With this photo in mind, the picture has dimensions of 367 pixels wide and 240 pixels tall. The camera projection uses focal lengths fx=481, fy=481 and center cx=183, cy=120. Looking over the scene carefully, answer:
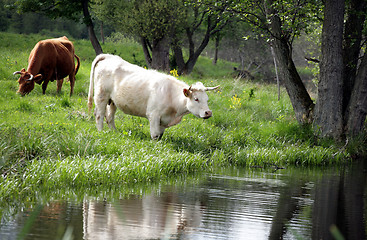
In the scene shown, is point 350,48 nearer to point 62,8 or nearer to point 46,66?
point 46,66

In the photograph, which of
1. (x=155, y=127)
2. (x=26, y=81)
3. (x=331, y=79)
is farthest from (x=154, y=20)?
(x=155, y=127)

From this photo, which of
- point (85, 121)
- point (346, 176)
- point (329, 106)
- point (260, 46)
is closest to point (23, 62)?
point (85, 121)

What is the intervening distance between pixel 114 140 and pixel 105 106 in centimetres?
189

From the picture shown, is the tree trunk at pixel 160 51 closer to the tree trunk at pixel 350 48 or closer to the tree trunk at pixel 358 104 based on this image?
the tree trunk at pixel 350 48

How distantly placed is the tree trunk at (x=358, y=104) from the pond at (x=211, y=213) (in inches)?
176

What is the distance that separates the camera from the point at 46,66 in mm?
15156

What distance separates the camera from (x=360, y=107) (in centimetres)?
1265

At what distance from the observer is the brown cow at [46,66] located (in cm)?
1448

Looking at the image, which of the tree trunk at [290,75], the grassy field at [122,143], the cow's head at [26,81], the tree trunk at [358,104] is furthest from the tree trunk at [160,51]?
the tree trunk at [358,104]

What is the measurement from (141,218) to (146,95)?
5725 mm

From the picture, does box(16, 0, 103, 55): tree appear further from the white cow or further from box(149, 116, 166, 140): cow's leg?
box(149, 116, 166, 140): cow's leg

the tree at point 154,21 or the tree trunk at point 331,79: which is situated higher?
the tree at point 154,21

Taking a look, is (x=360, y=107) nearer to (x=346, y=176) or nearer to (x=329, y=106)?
(x=329, y=106)

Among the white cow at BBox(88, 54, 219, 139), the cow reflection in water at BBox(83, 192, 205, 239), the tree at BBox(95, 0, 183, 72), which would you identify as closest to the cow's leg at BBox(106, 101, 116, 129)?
the white cow at BBox(88, 54, 219, 139)
